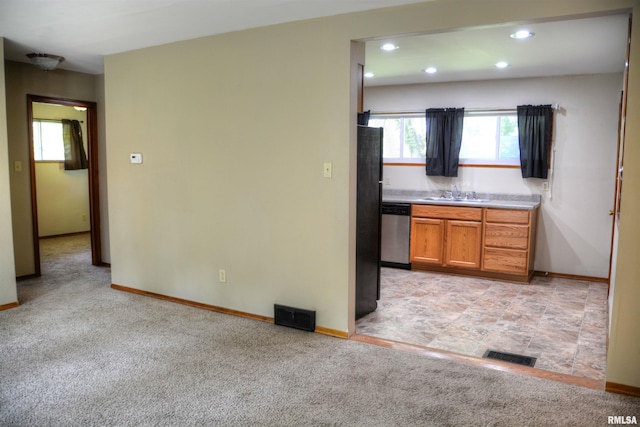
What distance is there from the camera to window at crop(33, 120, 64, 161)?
25.9 feet

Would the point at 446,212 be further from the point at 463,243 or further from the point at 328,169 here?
the point at 328,169

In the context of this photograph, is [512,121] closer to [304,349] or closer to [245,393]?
[304,349]

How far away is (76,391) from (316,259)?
5.89 ft

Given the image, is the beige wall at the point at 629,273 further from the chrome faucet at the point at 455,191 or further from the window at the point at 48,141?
the window at the point at 48,141

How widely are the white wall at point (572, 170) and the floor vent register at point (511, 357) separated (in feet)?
9.13

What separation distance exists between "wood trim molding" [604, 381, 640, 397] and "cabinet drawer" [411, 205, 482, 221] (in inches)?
112

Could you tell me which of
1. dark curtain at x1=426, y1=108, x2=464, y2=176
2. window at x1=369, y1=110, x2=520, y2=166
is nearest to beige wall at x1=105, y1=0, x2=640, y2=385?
window at x1=369, y1=110, x2=520, y2=166

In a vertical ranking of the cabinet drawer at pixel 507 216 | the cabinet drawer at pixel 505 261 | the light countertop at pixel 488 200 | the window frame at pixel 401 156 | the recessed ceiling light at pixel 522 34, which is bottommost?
the cabinet drawer at pixel 505 261

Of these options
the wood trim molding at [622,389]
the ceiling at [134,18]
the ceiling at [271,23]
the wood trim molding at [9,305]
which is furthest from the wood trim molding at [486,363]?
the wood trim molding at [9,305]

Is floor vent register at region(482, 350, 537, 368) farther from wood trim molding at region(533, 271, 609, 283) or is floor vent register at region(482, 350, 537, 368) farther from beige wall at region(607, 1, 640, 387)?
wood trim molding at region(533, 271, 609, 283)

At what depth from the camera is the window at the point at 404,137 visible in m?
6.40

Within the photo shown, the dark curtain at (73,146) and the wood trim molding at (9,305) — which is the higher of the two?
the dark curtain at (73,146)

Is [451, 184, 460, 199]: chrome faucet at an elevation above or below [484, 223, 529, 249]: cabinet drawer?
above

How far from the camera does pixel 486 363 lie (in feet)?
10.2
